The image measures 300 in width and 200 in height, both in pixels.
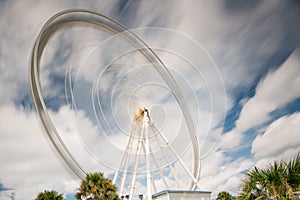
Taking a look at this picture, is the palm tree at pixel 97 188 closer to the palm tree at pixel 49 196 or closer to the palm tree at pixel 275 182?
the palm tree at pixel 49 196

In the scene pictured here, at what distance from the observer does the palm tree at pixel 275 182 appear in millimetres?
9125

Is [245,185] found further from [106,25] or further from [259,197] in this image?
[106,25]

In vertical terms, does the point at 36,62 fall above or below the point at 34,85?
above

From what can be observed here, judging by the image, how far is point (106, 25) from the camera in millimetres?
24359

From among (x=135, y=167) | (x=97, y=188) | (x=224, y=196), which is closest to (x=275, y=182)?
(x=97, y=188)

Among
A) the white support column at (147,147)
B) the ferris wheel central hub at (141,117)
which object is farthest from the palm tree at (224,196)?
the ferris wheel central hub at (141,117)

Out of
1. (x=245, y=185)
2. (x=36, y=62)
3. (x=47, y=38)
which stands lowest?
(x=245, y=185)

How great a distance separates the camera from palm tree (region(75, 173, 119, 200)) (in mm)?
18061

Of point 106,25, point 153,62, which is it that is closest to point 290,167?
point 153,62

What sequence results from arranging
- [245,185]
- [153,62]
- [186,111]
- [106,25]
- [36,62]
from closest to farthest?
[245,185], [36,62], [106,25], [153,62], [186,111]

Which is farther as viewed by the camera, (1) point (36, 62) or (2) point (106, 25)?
(2) point (106, 25)

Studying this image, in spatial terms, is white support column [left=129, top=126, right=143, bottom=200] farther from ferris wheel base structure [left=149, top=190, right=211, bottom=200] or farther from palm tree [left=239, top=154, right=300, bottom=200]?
palm tree [left=239, top=154, right=300, bottom=200]

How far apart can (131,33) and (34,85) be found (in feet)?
38.3

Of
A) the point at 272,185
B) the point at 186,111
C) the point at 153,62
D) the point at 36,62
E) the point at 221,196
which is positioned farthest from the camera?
the point at 221,196
